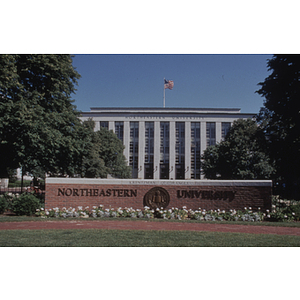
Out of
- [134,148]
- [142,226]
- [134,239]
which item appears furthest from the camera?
[134,148]

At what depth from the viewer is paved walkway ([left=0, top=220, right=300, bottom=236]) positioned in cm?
1137

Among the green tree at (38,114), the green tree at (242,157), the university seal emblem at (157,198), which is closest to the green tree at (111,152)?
the green tree at (242,157)

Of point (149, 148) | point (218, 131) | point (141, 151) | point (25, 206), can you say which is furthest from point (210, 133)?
point (25, 206)

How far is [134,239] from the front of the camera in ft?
29.7

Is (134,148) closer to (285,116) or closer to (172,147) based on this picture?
(172,147)

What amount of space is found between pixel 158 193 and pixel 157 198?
0.30 meters

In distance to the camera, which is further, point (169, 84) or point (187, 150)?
point (187, 150)

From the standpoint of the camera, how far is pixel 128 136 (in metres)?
54.5

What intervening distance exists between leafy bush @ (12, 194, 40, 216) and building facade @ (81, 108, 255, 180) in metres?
39.5

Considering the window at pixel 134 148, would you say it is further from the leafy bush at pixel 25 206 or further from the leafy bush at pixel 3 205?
the leafy bush at pixel 25 206

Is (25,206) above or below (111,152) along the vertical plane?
below

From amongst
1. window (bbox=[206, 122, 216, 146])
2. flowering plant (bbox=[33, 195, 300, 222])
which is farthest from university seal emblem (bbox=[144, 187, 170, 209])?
window (bbox=[206, 122, 216, 146])

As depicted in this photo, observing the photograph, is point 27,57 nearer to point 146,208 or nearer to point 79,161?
point 79,161

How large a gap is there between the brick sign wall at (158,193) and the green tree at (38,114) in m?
2.68
